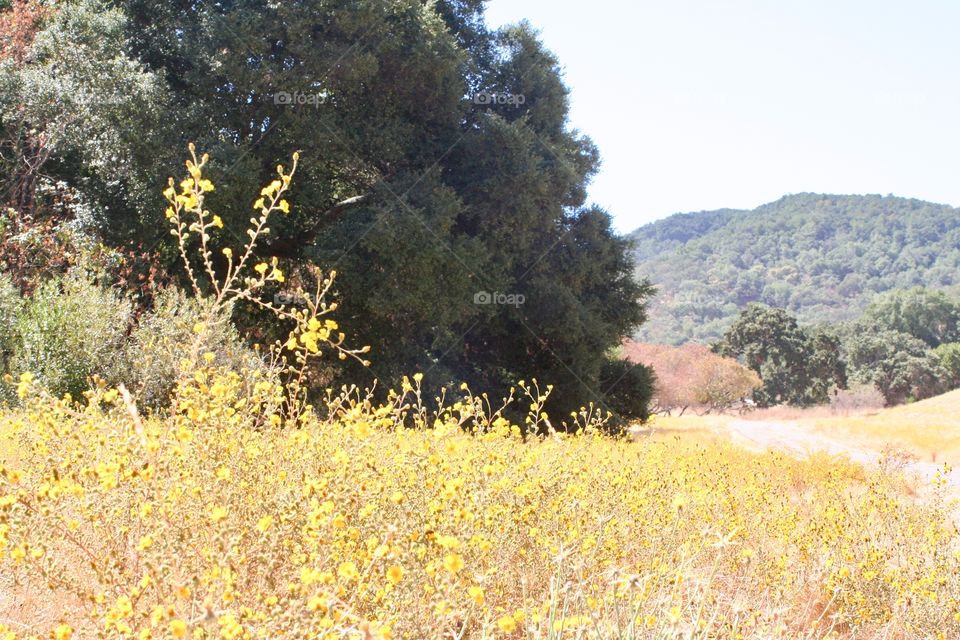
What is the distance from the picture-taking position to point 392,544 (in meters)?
2.29

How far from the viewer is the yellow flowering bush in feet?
7.20

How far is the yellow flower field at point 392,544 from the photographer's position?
86.0 inches

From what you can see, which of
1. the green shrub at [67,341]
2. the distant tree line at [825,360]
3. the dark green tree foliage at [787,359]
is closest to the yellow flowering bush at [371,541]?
the green shrub at [67,341]

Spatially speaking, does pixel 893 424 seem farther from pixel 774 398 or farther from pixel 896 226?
pixel 896 226

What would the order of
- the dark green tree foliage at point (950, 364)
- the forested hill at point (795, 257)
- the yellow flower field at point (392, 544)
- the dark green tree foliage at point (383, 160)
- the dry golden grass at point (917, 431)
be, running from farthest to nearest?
the forested hill at point (795, 257)
the dark green tree foliage at point (950, 364)
the dry golden grass at point (917, 431)
the dark green tree foliage at point (383, 160)
the yellow flower field at point (392, 544)

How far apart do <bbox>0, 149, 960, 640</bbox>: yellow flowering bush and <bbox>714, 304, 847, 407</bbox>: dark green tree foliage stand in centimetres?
3918

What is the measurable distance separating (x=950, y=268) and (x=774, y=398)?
60.9 metres

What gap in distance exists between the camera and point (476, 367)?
14883mm

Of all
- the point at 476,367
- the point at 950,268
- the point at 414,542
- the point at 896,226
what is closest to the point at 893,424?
the point at 476,367

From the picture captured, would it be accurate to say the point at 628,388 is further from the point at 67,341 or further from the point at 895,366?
the point at 895,366

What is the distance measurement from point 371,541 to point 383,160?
11.2m

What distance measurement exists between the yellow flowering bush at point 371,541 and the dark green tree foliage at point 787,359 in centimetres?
3918

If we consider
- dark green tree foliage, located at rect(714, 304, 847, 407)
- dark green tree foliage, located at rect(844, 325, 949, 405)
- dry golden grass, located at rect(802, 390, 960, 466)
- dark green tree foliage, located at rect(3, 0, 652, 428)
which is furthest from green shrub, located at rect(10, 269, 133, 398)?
dark green tree foliage, located at rect(844, 325, 949, 405)

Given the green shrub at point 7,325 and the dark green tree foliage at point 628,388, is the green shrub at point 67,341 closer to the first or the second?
the green shrub at point 7,325
